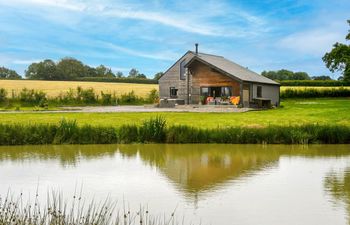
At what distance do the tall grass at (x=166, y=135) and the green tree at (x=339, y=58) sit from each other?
18668 mm

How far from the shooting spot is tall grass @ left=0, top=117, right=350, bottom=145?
19.1 metres

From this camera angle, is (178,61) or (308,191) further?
(178,61)

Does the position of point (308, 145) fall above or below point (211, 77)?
below

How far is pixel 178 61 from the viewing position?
4538 cm

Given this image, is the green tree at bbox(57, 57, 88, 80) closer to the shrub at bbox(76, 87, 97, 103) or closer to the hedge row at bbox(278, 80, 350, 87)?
the hedge row at bbox(278, 80, 350, 87)

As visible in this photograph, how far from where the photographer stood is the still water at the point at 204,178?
28.5ft

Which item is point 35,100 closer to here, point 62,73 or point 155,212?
point 155,212

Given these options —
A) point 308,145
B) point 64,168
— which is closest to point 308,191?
point 64,168

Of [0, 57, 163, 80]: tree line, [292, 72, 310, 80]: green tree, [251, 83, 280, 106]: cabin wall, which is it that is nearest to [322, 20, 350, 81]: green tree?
[251, 83, 280, 106]: cabin wall

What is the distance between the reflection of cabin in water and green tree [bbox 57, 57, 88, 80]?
65.6 metres

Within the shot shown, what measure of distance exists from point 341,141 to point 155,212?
12845 millimetres

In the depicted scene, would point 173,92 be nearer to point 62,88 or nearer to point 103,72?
point 62,88

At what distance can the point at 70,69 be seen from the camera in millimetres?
112688

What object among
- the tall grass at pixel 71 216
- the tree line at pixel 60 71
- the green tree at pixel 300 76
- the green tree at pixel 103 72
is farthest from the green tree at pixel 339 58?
the green tree at pixel 103 72
